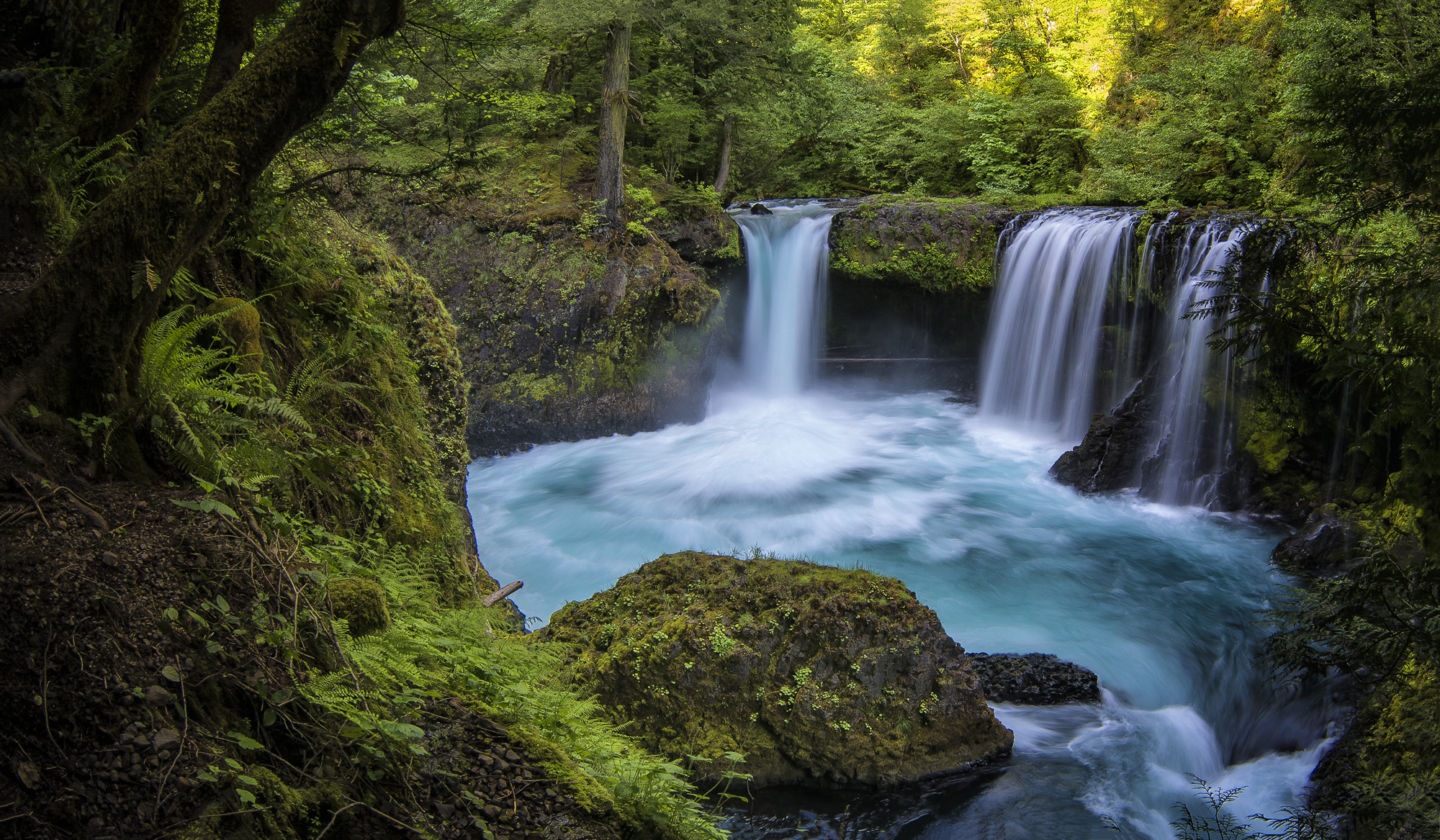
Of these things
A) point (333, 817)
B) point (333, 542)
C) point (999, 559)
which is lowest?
point (999, 559)

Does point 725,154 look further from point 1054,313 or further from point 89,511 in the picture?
point 89,511

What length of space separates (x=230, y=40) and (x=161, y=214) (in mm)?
1217

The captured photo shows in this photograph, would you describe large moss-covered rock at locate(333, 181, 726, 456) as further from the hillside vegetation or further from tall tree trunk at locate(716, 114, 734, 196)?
the hillside vegetation

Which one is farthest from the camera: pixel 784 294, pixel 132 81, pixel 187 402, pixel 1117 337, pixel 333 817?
pixel 784 294

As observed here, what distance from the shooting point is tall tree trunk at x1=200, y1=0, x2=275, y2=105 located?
334 centimetres

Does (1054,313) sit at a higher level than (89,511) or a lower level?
higher

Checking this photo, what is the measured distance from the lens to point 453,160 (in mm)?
4586

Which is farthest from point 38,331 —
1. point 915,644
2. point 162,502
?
point 915,644

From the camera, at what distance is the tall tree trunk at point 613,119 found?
1390 centimetres

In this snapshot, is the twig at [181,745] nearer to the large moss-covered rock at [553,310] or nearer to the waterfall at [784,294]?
the large moss-covered rock at [553,310]

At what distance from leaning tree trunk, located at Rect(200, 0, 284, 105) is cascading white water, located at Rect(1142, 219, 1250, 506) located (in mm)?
11527

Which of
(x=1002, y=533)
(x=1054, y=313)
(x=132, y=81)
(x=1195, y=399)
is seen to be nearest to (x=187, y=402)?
(x=132, y=81)

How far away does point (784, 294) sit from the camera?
55.6 ft

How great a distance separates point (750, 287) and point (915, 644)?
12.3 metres
